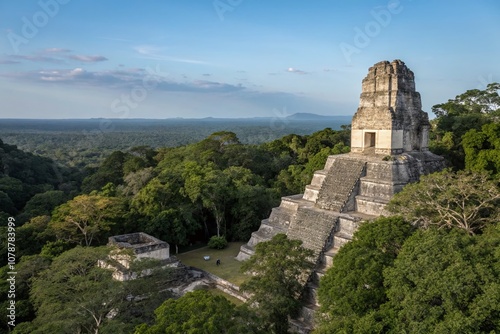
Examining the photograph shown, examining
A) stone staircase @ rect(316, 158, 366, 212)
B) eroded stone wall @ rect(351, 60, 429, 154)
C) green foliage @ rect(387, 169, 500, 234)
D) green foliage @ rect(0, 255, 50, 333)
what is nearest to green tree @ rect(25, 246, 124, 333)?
green foliage @ rect(0, 255, 50, 333)

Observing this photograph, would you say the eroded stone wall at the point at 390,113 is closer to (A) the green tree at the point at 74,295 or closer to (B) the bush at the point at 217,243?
(B) the bush at the point at 217,243

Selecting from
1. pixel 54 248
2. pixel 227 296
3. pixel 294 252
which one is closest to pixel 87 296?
pixel 54 248

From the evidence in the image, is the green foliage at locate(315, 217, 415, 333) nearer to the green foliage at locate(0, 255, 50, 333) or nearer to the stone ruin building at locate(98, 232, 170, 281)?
the stone ruin building at locate(98, 232, 170, 281)

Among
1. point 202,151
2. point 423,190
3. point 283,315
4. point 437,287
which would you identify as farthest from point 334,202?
point 202,151

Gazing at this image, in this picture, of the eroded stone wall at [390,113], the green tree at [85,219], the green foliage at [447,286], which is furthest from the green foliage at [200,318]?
the eroded stone wall at [390,113]

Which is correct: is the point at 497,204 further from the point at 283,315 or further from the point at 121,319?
the point at 121,319
